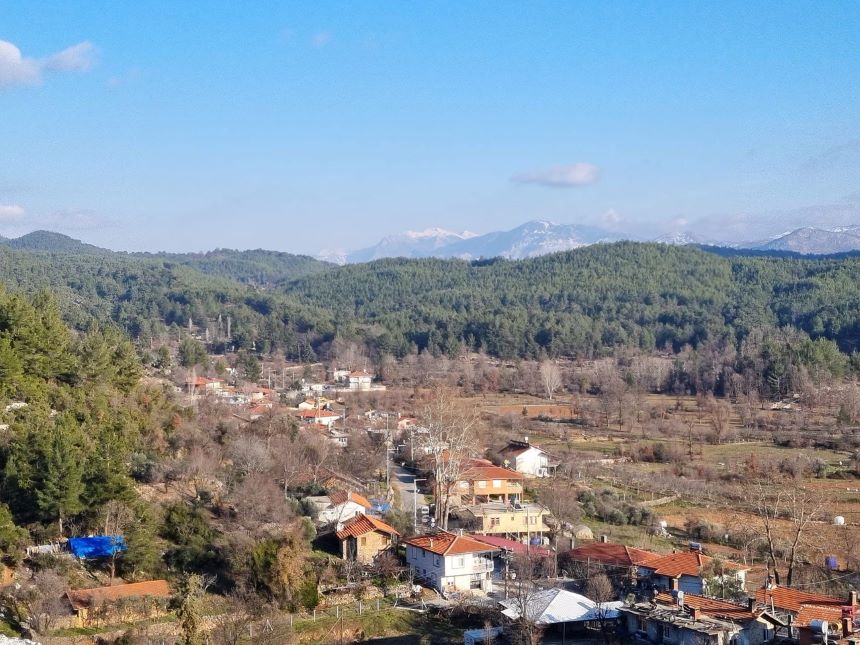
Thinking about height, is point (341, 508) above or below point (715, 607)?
above

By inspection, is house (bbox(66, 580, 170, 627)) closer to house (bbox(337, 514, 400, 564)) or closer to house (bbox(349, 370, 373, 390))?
house (bbox(337, 514, 400, 564))

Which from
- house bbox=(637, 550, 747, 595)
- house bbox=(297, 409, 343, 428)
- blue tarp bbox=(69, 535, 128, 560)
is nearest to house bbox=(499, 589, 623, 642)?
house bbox=(637, 550, 747, 595)

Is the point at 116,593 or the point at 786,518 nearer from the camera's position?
the point at 116,593

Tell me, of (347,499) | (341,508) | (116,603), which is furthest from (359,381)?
(116,603)

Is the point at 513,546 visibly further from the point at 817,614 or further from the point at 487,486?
the point at 817,614

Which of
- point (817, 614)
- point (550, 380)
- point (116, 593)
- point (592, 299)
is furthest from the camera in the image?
point (592, 299)

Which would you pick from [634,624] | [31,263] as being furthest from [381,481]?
[31,263]
